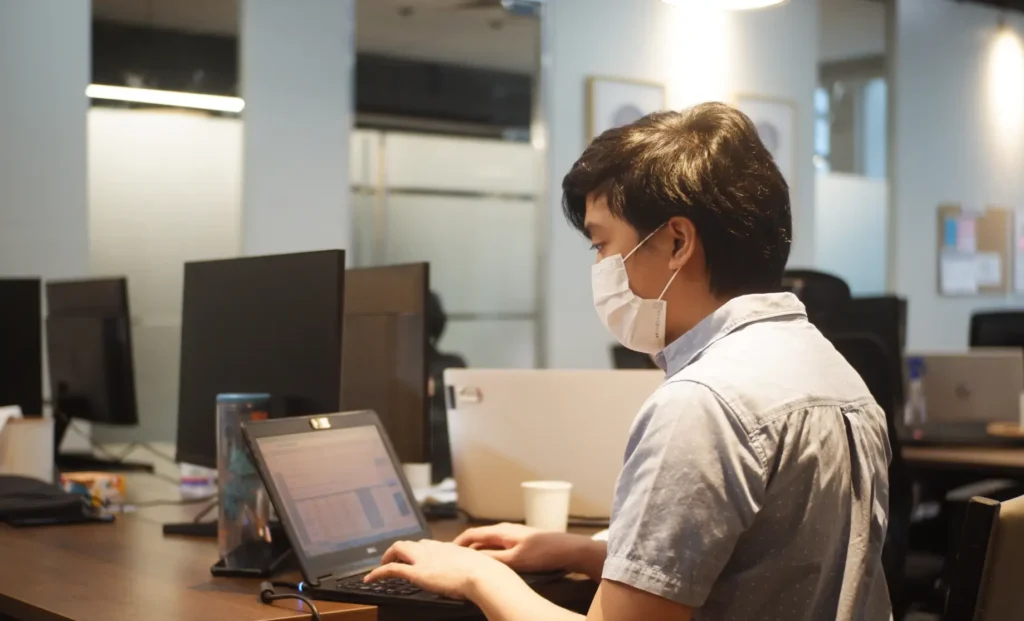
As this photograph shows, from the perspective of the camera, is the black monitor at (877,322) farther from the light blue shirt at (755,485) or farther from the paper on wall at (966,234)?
the paper on wall at (966,234)

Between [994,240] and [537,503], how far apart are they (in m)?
6.30

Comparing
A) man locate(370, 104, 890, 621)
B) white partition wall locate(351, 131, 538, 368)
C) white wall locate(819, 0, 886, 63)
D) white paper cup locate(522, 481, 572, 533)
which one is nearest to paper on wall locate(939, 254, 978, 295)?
white wall locate(819, 0, 886, 63)

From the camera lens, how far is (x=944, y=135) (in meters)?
7.23

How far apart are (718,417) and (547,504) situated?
96 centimetres

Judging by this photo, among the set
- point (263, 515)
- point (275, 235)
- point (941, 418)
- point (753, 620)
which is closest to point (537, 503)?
point (263, 515)

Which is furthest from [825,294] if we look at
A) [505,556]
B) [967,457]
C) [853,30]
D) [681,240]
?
[853,30]

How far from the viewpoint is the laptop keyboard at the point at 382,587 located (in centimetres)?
153

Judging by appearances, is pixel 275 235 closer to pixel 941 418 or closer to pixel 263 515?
pixel 941 418

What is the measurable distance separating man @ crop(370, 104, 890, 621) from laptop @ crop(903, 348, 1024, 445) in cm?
283

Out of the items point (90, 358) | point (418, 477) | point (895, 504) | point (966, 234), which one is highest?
point (966, 234)

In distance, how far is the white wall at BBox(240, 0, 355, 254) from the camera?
16.3 ft

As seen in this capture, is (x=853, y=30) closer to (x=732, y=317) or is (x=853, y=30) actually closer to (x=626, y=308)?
(x=626, y=308)

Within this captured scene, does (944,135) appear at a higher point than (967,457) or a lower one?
higher

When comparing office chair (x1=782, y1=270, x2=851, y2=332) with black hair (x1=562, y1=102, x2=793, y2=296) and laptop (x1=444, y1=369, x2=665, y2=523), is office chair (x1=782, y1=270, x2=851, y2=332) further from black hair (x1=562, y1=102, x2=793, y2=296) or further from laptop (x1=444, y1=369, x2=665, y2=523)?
black hair (x1=562, y1=102, x2=793, y2=296)
